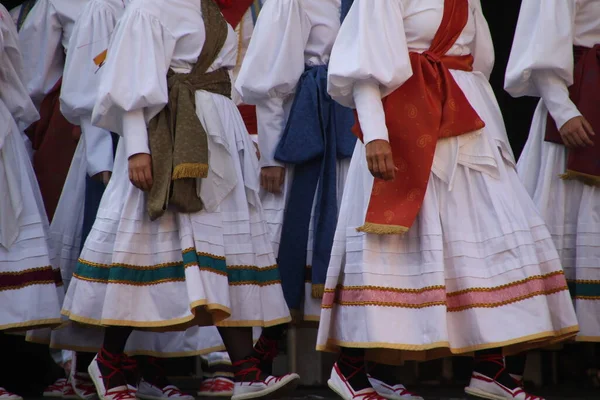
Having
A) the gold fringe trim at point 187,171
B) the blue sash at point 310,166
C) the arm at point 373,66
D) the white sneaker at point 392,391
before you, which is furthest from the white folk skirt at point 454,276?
the blue sash at point 310,166

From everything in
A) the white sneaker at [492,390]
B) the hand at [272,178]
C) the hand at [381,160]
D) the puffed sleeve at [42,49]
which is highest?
the puffed sleeve at [42,49]

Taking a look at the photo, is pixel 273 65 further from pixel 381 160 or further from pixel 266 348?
pixel 381 160

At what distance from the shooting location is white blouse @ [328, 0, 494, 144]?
446cm

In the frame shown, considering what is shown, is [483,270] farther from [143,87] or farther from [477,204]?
[143,87]

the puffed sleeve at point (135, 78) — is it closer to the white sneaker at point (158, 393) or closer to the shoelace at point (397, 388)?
the white sneaker at point (158, 393)

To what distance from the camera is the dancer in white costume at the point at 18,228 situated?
5457 mm

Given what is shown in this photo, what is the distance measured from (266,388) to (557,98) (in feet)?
5.80

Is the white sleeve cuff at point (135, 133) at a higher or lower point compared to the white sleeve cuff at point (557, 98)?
lower

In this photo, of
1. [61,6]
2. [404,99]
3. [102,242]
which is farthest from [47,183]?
[404,99]

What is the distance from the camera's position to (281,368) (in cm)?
722

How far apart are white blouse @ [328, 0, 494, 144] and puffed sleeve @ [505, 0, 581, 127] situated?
678 millimetres

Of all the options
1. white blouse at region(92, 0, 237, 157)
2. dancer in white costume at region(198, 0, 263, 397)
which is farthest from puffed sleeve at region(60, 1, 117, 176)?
white blouse at region(92, 0, 237, 157)

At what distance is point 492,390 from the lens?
4.54 meters

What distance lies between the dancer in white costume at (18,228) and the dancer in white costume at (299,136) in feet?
3.52
